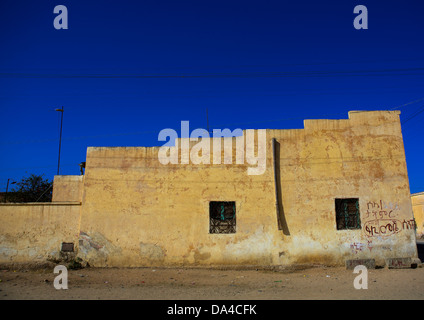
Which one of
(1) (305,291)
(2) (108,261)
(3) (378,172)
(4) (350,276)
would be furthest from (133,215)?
(3) (378,172)

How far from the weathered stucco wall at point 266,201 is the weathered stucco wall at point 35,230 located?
58 centimetres

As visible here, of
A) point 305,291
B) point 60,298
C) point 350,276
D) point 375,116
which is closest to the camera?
point 60,298

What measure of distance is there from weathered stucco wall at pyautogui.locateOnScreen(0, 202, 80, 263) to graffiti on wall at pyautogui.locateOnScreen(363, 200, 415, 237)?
32.2 feet

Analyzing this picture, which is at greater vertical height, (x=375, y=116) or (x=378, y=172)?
(x=375, y=116)

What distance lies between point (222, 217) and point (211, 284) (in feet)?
8.47

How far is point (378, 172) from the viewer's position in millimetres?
10891

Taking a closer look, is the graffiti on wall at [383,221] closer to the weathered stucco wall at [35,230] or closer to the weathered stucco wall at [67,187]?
the weathered stucco wall at [35,230]

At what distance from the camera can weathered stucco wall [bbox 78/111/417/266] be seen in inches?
411

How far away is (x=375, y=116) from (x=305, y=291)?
270 inches

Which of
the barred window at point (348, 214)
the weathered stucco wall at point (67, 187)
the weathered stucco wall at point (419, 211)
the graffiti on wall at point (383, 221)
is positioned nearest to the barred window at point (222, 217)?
the barred window at point (348, 214)

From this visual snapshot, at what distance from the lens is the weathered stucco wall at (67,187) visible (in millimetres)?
16203
